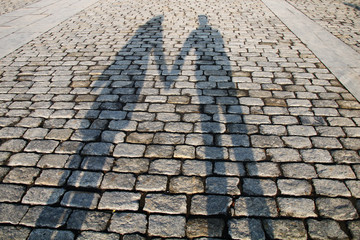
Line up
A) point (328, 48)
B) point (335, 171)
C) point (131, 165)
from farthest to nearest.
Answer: point (328, 48)
point (131, 165)
point (335, 171)

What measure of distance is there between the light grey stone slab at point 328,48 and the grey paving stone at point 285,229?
2.78m

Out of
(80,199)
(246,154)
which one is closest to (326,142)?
(246,154)

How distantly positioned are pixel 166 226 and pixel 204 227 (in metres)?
0.33

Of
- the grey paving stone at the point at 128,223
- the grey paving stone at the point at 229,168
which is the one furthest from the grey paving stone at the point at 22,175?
the grey paving stone at the point at 229,168

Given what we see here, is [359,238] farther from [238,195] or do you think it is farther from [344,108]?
[344,108]

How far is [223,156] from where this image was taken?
2.88 m

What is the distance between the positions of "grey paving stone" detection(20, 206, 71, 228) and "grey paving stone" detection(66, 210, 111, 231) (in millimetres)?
70

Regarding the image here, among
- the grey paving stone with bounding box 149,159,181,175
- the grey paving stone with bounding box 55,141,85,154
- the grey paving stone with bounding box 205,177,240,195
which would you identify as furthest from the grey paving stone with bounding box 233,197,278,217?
the grey paving stone with bounding box 55,141,85,154

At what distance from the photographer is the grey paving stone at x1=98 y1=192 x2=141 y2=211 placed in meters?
2.36

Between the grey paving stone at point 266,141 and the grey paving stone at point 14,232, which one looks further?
the grey paving stone at point 266,141

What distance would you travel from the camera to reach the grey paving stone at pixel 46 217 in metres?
2.22

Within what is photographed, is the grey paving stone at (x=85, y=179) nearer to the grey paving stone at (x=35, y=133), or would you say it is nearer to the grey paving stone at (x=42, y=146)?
the grey paving stone at (x=42, y=146)

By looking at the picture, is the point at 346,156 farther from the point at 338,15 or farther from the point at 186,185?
the point at 338,15

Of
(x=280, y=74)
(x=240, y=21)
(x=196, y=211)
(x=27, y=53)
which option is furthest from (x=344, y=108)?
(x=27, y=53)
